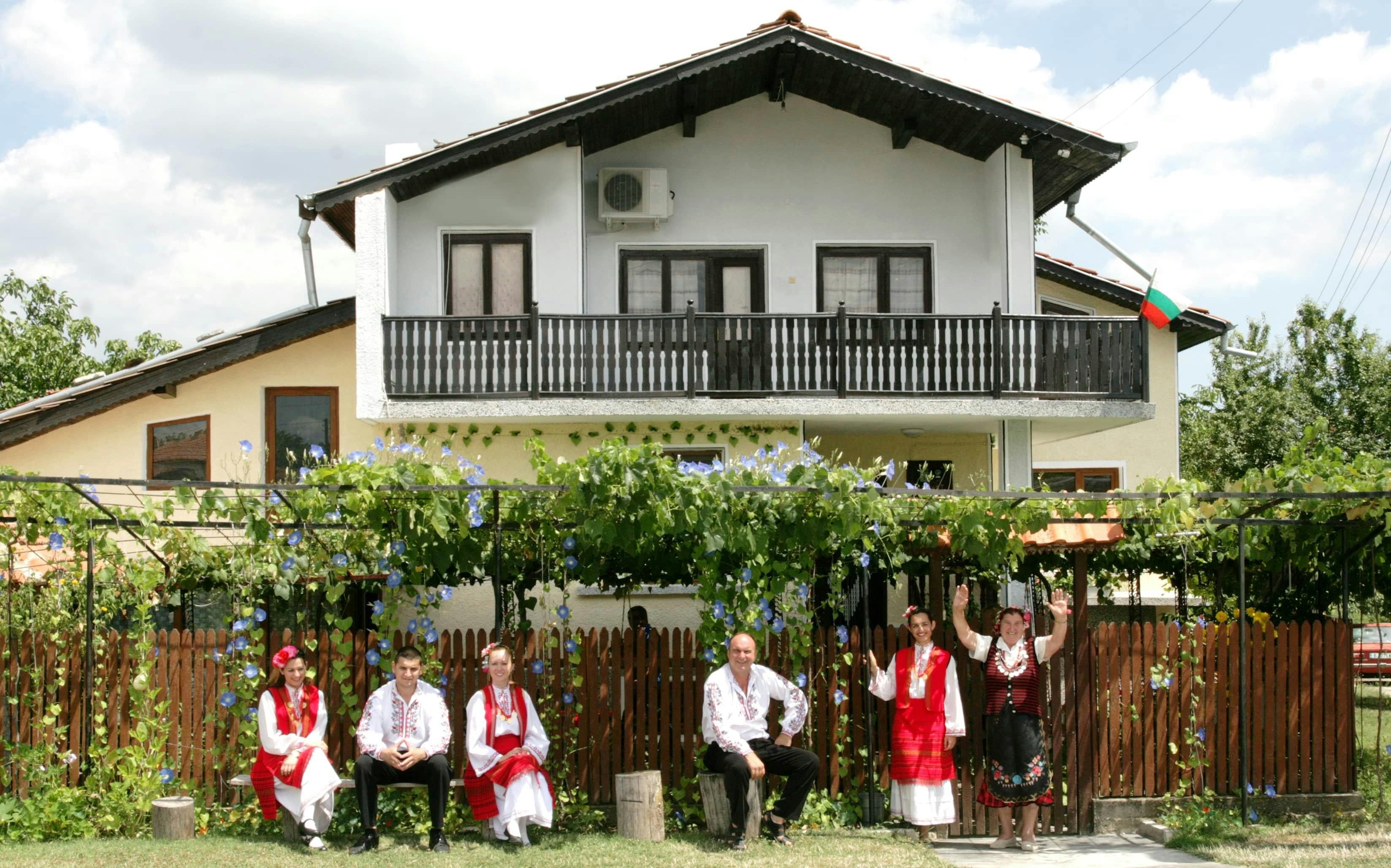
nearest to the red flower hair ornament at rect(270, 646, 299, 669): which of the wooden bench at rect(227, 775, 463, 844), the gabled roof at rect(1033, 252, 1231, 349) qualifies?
the wooden bench at rect(227, 775, 463, 844)

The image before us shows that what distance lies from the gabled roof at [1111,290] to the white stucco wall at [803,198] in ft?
13.1

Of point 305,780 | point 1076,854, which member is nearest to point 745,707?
point 1076,854

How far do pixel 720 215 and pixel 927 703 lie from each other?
26.5 ft

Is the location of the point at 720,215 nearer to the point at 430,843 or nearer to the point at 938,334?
the point at 938,334

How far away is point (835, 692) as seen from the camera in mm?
8531

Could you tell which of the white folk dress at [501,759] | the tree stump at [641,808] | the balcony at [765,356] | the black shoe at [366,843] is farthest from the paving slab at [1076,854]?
the balcony at [765,356]

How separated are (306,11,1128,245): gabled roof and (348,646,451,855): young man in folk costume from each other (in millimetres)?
7033

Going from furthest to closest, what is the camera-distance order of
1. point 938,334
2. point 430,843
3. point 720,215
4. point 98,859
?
point 720,215 → point 938,334 → point 430,843 → point 98,859

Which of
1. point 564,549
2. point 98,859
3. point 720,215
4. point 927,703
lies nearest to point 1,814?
point 98,859

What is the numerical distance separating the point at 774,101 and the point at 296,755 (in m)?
9.92

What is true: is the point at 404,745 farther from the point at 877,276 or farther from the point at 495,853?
the point at 877,276

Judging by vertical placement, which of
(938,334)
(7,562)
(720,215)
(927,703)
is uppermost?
(720,215)

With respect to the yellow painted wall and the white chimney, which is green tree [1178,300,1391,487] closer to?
the yellow painted wall

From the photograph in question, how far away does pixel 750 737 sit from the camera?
8.15 m
